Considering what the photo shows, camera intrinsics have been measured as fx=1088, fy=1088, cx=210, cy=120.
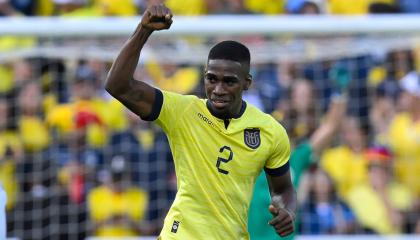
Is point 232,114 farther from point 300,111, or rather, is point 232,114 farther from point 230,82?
point 300,111

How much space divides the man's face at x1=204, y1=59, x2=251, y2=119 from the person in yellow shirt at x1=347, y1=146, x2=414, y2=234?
3.96m

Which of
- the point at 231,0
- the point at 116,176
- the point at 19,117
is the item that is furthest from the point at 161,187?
the point at 231,0

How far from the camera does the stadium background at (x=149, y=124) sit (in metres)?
9.55

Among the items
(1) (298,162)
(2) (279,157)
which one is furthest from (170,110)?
(1) (298,162)

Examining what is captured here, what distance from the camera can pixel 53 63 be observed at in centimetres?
989

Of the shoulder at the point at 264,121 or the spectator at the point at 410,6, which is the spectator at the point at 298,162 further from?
the spectator at the point at 410,6

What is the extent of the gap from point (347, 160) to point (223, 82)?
4.11m

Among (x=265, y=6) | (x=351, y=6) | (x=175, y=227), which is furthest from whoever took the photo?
(x=265, y=6)

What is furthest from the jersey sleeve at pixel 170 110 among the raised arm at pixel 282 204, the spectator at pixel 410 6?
the spectator at pixel 410 6

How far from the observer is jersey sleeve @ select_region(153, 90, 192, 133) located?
580 centimetres

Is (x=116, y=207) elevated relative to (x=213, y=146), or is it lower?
lower

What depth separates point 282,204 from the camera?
5.87 m

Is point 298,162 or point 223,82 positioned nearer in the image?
point 223,82

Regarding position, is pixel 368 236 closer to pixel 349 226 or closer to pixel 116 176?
pixel 349 226
